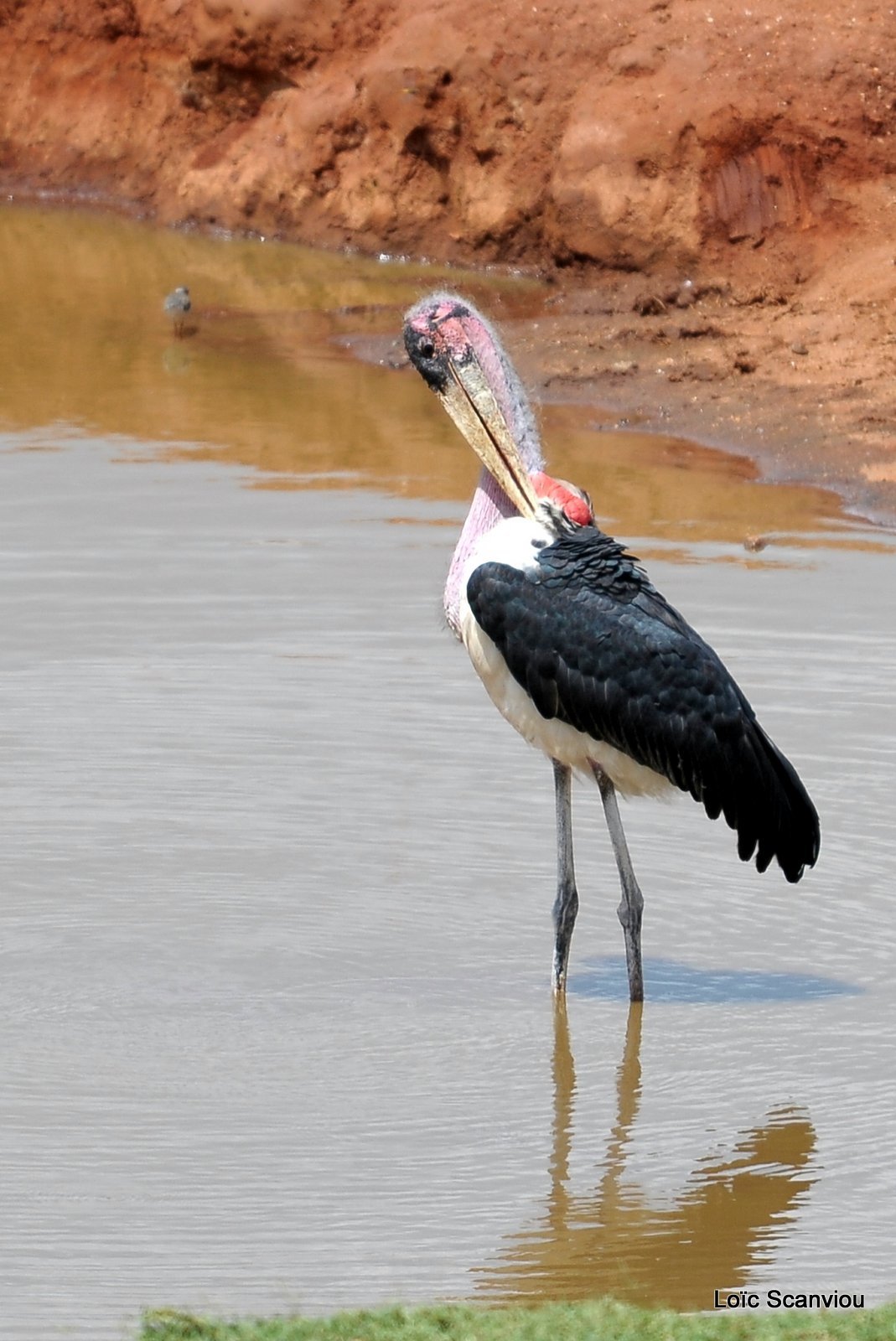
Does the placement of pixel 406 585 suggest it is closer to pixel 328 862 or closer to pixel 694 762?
pixel 328 862

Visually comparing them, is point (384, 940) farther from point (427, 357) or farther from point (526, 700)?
point (427, 357)

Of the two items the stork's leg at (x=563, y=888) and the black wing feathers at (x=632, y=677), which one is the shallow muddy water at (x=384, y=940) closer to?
the stork's leg at (x=563, y=888)

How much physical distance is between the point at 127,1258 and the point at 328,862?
237 cm

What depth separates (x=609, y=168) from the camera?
1498 centimetres

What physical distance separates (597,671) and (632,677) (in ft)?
0.28

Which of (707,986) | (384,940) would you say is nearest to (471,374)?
(384,940)

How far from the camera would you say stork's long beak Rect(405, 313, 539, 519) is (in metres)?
5.72

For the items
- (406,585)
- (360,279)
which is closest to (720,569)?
(406,585)

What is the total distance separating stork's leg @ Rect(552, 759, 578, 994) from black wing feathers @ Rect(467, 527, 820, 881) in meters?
0.30

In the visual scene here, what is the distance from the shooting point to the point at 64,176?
2006 cm

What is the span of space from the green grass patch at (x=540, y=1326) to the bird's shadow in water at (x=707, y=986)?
1.90 meters

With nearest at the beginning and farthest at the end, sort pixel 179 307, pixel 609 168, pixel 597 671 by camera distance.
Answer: pixel 597 671 → pixel 609 168 → pixel 179 307

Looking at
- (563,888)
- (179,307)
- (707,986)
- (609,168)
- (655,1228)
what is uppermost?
(609,168)

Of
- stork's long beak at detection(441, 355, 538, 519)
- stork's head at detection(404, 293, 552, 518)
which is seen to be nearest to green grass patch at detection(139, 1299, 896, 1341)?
stork's long beak at detection(441, 355, 538, 519)
